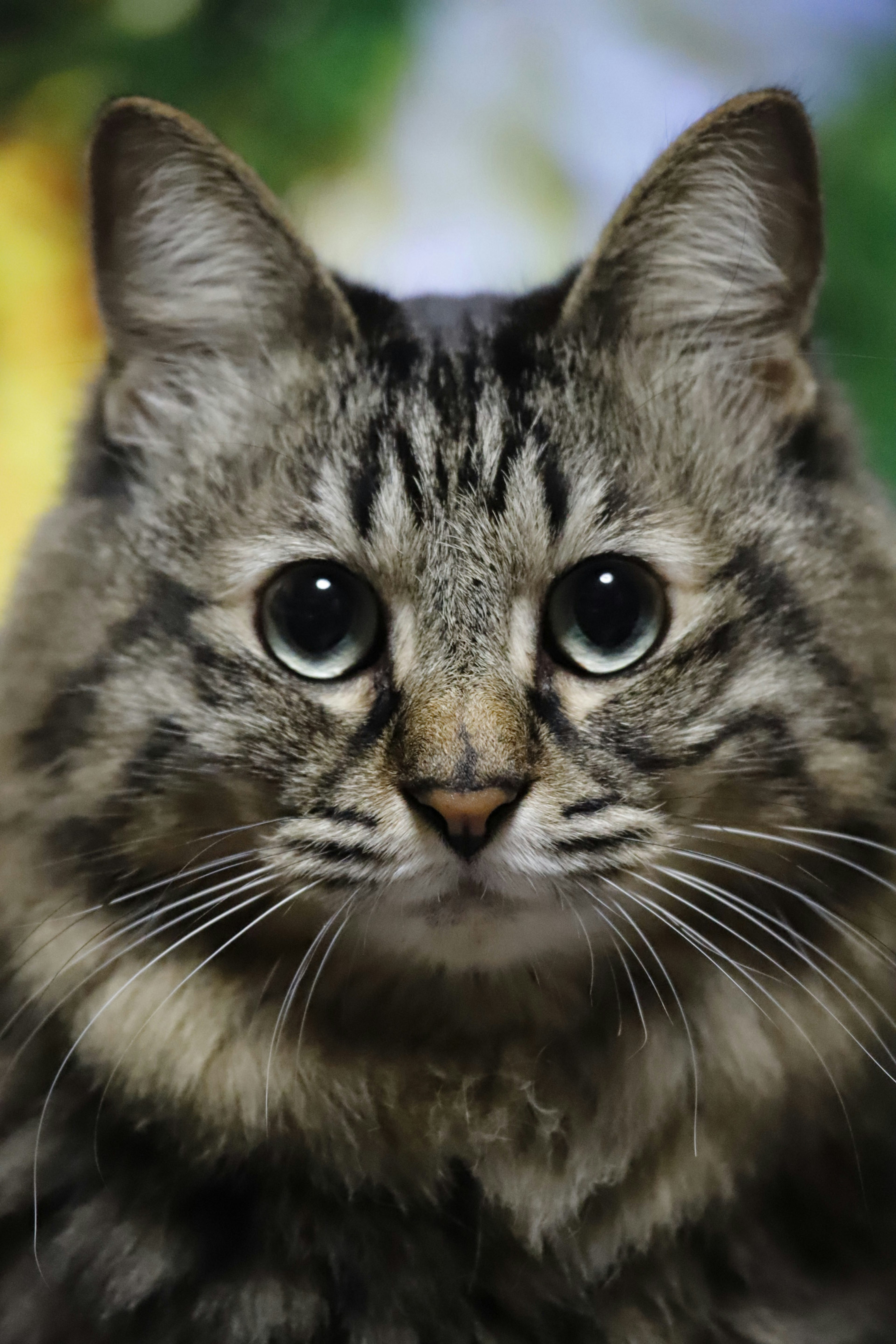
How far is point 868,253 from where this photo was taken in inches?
44.9

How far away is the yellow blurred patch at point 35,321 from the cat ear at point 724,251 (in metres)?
0.47

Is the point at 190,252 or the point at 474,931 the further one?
the point at 190,252

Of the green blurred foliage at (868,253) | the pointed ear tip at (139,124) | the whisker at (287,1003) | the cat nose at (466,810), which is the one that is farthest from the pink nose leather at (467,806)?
the green blurred foliage at (868,253)

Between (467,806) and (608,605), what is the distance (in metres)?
0.20

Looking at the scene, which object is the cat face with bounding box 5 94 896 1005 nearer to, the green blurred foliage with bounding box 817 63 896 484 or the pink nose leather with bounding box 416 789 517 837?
the pink nose leather with bounding box 416 789 517 837

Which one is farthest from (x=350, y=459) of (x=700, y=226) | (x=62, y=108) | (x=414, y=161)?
(x=62, y=108)

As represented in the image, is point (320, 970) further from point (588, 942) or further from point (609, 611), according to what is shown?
point (609, 611)

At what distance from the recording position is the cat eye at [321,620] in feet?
2.67

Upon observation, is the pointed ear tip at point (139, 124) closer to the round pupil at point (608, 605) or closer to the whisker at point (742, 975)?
the round pupil at point (608, 605)

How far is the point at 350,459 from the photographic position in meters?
0.84

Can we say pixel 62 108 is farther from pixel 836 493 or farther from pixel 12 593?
pixel 836 493

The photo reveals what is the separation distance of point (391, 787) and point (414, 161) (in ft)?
2.36

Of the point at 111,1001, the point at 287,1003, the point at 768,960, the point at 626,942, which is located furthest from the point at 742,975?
the point at 111,1001

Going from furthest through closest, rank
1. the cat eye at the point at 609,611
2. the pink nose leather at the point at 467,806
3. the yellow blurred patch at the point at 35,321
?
the yellow blurred patch at the point at 35,321 → the cat eye at the point at 609,611 → the pink nose leather at the point at 467,806
